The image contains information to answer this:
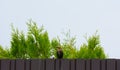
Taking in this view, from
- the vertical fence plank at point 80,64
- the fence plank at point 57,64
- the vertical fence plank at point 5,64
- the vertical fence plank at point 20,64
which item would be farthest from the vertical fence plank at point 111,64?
the vertical fence plank at point 5,64

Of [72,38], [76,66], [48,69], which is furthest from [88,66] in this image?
[72,38]

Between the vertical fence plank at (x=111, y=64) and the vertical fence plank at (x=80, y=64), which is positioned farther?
the vertical fence plank at (x=111, y=64)

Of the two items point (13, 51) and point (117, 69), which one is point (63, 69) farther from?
point (13, 51)

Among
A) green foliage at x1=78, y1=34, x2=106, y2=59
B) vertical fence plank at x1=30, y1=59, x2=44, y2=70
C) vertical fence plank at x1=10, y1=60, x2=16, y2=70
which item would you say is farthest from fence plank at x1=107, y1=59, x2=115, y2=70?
green foliage at x1=78, y1=34, x2=106, y2=59

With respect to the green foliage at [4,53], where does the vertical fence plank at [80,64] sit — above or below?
above

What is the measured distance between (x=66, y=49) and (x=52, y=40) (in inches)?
62.2

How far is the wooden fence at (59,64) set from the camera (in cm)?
1089

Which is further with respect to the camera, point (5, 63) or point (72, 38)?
point (72, 38)

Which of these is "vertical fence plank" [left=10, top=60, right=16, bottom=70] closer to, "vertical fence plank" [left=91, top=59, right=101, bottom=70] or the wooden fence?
the wooden fence

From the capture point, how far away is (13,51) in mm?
30250

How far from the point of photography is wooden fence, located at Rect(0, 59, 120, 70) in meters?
10.9

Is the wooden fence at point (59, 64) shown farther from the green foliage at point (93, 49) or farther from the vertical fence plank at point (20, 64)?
the green foliage at point (93, 49)

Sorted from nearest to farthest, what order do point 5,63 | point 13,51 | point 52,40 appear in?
point 5,63
point 13,51
point 52,40

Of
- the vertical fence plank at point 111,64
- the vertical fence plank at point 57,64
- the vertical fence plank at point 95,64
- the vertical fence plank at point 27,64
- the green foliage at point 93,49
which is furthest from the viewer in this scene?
the green foliage at point 93,49
